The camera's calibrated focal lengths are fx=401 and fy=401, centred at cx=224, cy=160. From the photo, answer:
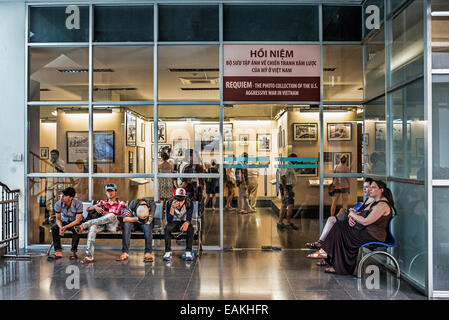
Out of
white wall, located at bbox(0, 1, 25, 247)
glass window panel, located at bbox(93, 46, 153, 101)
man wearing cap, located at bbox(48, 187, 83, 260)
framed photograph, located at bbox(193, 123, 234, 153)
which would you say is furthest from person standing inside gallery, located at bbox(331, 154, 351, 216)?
white wall, located at bbox(0, 1, 25, 247)

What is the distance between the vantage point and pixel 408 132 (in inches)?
215

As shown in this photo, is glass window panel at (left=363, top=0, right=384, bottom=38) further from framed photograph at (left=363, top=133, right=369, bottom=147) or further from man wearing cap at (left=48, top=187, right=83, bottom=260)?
man wearing cap at (left=48, top=187, right=83, bottom=260)

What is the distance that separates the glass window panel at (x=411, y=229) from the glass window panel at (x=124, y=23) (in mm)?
5067

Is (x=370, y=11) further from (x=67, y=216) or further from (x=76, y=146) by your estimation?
(x=67, y=216)

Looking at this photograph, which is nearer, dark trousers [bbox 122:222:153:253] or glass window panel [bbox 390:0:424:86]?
glass window panel [bbox 390:0:424:86]

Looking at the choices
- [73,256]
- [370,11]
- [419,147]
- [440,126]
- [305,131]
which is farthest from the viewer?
[305,131]

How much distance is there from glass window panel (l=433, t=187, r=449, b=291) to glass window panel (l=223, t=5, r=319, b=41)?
12.9 ft

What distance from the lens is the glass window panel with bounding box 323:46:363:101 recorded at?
24.0ft

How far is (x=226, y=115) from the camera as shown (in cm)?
734

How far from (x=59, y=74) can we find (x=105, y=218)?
2.97 metres

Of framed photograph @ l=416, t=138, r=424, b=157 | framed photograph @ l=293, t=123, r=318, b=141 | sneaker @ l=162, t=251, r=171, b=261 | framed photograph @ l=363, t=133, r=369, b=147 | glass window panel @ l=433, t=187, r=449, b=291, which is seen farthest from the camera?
framed photograph @ l=293, t=123, r=318, b=141

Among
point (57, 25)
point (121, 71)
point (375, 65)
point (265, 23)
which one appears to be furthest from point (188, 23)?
point (375, 65)

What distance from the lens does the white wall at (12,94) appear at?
7.38 meters

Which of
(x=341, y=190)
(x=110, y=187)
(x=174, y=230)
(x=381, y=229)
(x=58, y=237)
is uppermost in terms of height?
(x=110, y=187)
